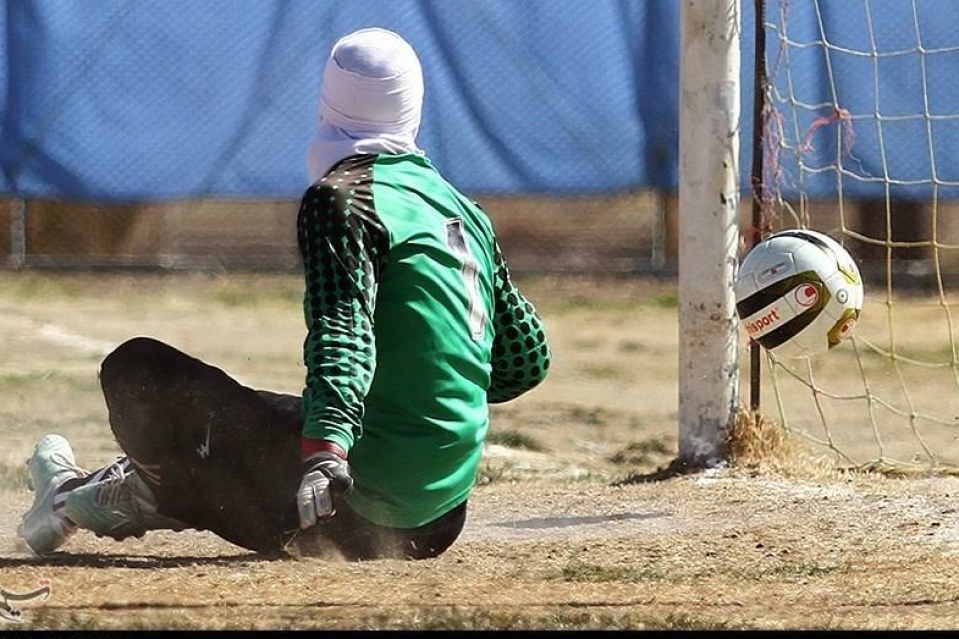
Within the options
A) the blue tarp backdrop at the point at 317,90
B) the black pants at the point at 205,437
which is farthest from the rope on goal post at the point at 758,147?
the black pants at the point at 205,437

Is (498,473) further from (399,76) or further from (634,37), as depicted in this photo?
(399,76)

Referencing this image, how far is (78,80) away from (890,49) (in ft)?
11.5

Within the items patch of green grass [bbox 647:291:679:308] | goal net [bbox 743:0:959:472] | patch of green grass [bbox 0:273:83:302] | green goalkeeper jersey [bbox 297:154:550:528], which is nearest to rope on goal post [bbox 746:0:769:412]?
goal net [bbox 743:0:959:472]

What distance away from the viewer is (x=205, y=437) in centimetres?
438

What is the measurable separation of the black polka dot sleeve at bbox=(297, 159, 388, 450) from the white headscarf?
174 mm

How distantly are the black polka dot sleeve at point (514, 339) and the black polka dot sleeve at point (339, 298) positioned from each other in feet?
1.84

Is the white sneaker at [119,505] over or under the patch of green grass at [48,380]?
over

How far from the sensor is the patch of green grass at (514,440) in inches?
308

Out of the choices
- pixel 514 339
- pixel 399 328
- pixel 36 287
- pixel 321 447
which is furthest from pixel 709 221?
pixel 36 287

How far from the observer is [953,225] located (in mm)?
14953

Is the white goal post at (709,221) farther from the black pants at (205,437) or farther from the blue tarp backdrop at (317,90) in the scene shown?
the black pants at (205,437)

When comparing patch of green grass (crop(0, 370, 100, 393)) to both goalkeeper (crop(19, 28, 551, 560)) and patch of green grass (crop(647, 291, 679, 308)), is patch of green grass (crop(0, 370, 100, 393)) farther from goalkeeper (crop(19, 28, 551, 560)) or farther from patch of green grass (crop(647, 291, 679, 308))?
patch of green grass (crop(647, 291, 679, 308))

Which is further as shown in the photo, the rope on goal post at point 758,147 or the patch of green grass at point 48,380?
the patch of green grass at point 48,380

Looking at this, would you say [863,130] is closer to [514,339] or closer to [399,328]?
[514,339]
